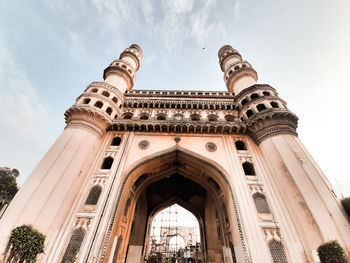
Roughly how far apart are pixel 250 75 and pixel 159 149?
1577 centimetres

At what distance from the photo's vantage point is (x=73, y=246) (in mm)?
9859

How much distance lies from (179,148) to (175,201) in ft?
30.8

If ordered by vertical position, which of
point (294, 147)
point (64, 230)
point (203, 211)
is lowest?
point (64, 230)

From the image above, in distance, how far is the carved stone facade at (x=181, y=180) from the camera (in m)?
9.80

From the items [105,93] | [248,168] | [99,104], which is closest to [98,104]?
[99,104]

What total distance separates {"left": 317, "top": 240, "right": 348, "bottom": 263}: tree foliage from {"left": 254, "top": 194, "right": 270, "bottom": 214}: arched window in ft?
10.6

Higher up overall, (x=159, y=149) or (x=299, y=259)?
(x=159, y=149)

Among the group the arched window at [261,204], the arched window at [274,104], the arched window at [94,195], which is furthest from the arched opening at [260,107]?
the arched window at [94,195]

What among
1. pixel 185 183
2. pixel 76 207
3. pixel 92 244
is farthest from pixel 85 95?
pixel 185 183

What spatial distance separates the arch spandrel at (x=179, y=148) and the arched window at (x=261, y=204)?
250cm

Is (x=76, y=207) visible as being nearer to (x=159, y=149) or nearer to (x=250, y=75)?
(x=159, y=149)

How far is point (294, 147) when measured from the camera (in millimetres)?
12664

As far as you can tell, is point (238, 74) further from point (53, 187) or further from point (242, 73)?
point (53, 187)

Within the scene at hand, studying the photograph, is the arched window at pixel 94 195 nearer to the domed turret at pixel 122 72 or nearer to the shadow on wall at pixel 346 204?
the domed turret at pixel 122 72
